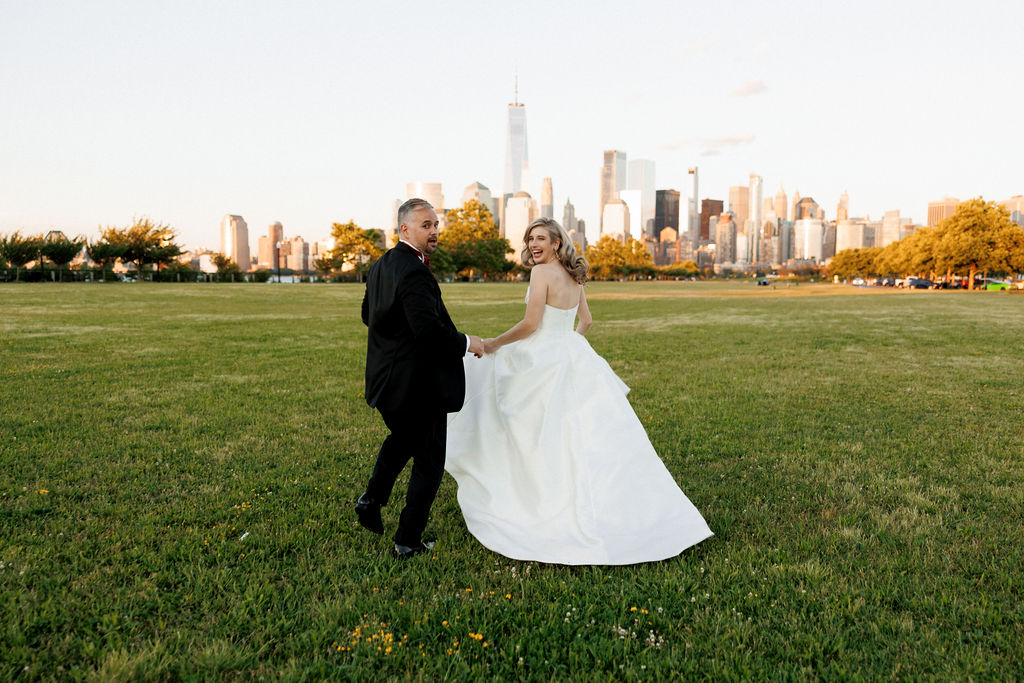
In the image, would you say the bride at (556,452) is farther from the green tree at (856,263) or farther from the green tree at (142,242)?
the green tree at (856,263)

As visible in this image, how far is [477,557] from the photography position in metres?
4.11

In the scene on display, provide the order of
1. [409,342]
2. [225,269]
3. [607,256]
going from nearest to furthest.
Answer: [409,342]
[225,269]
[607,256]

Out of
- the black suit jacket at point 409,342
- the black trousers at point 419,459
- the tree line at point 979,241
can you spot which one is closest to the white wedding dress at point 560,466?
the black trousers at point 419,459

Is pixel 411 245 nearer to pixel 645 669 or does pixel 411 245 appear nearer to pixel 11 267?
pixel 645 669

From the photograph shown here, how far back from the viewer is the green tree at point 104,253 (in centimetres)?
6284

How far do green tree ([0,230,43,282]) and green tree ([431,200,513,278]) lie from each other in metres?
43.8

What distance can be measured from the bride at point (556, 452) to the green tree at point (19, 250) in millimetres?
69318

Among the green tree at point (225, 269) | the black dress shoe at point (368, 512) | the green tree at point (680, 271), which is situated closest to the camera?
the black dress shoe at point (368, 512)

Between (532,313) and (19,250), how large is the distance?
230ft

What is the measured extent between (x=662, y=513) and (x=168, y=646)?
Answer: 3.06m

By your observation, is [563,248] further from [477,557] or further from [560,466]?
[477,557]

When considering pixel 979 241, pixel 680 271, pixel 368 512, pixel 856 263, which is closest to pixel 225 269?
pixel 368 512

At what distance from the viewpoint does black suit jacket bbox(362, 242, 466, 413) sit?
3729 mm

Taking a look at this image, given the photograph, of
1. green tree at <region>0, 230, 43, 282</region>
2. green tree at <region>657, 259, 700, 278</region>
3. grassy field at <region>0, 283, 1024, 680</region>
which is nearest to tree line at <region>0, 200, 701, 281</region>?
green tree at <region>0, 230, 43, 282</region>
